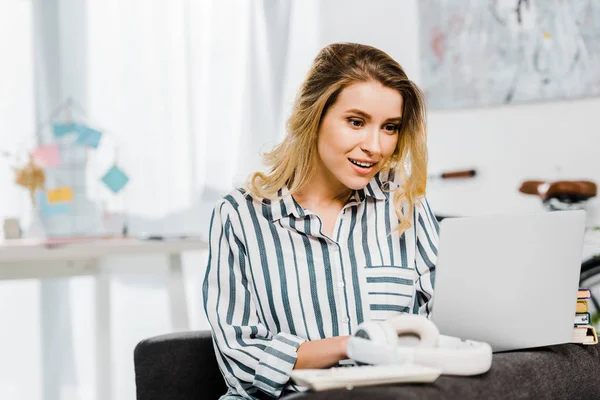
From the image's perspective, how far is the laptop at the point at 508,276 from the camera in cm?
118

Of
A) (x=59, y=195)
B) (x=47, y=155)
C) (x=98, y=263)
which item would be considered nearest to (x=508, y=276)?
(x=98, y=263)

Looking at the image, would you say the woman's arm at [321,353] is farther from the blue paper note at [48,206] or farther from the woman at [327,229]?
the blue paper note at [48,206]

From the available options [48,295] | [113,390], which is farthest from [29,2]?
[113,390]

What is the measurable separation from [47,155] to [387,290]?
5.04 feet

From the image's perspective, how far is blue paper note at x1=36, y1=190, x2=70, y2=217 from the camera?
8.37ft

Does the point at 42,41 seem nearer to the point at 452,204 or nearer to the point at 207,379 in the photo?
the point at 452,204

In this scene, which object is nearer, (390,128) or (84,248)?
(390,128)

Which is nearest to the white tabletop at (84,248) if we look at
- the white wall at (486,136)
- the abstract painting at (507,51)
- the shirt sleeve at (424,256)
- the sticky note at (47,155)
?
the sticky note at (47,155)

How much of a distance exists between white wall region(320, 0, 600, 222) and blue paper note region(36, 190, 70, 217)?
129 cm

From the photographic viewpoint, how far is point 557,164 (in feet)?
9.42

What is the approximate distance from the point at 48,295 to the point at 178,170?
0.65 m

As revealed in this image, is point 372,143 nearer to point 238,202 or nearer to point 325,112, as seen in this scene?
point 325,112

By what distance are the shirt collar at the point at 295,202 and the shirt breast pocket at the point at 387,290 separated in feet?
0.47

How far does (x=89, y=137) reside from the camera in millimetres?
2645
